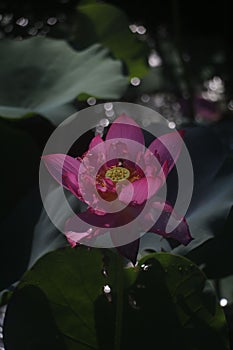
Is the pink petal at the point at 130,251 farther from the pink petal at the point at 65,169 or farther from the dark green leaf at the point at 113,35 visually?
the dark green leaf at the point at 113,35

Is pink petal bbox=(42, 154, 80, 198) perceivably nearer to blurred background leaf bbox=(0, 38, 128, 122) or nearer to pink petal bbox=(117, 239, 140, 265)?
pink petal bbox=(117, 239, 140, 265)

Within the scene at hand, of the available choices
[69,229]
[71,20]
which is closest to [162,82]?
[71,20]

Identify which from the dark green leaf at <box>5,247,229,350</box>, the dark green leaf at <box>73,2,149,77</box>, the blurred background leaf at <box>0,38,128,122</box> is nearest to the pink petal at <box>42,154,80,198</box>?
the dark green leaf at <box>5,247,229,350</box>

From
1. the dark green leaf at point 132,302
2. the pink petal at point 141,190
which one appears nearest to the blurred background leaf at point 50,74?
the dark green leaf at point 132,302

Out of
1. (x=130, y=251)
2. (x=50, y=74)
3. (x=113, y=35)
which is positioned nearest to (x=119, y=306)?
(x=130, y=251)

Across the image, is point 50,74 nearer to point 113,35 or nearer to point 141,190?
point 113,35

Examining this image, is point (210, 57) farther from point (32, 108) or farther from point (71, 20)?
point (32, 108)
